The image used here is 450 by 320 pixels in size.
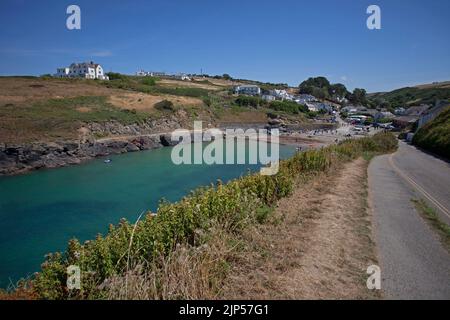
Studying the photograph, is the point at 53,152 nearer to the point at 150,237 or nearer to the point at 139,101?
the point at 139,101

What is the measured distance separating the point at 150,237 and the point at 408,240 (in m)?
6.59

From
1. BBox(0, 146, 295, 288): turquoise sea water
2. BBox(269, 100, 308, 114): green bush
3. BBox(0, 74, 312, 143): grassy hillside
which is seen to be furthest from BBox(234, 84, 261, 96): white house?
BBox(0, 146, 295, 288): turquoise sea water

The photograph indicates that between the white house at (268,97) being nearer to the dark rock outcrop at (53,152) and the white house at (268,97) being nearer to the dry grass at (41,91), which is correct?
the dry grass at (41,91)

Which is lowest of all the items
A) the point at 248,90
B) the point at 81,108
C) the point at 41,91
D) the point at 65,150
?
the point at 65,150

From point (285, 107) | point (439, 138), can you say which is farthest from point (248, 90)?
point (439, 138)

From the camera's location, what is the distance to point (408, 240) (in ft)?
27.1

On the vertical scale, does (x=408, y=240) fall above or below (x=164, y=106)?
below

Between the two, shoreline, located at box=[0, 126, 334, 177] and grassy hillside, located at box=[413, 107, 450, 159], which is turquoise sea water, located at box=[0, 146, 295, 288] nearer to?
shoreline, located at box=[0, 126, 334, 177]

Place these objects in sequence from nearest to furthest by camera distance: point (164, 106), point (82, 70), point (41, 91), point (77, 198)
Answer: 1. point (77, 198)
2. point (41, 91)
3. point (164, 106)
4. point (82, 70)

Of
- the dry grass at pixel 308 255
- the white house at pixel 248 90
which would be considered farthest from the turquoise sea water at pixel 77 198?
the white house at pixel 248 90

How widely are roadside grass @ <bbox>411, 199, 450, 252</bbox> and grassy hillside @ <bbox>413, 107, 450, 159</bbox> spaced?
2044 cm

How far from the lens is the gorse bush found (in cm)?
529
